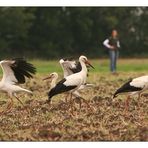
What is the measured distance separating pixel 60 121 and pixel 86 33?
43589 mm

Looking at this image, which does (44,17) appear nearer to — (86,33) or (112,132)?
(86,33)

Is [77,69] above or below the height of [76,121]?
above

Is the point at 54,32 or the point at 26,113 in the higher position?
the point at 54,32

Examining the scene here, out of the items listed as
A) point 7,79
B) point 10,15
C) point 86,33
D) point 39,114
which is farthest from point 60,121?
point 86,33

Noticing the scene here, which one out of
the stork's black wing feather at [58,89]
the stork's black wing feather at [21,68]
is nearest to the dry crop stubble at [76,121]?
the stork's black wing feather at [58,89]

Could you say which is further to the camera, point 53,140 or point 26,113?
point 26,113

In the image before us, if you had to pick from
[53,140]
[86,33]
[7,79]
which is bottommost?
[53,140]

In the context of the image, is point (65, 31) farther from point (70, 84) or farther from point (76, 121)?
point (76, 121)

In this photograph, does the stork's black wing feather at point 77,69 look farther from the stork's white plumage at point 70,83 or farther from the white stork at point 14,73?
the white stork at point 14,73

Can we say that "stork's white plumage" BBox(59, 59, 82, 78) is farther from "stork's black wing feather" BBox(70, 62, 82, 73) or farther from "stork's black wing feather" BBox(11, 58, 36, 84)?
"stork's black wing feather" BBox(11, 58, 36, 84)

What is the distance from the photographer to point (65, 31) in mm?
53062

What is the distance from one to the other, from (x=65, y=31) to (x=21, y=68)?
41.6 meters

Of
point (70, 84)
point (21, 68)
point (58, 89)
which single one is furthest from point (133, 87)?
point (21, 68)

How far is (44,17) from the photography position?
5253 centimetres
